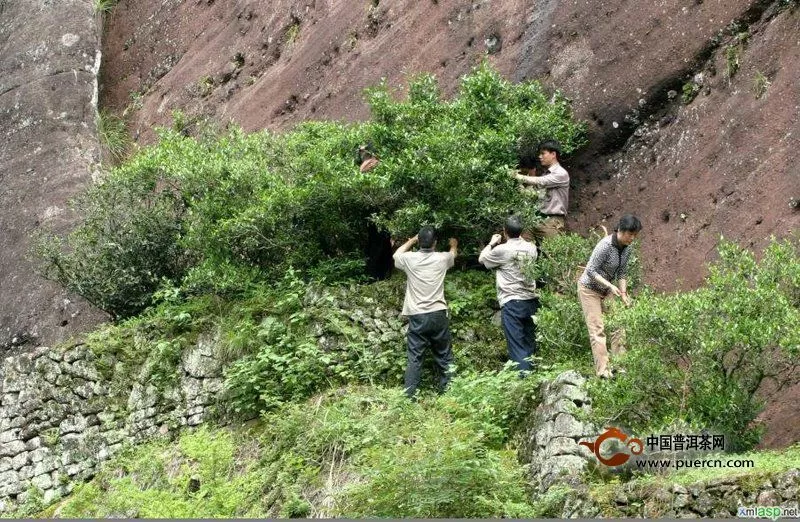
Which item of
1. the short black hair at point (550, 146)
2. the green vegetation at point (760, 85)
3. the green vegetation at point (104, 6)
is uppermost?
the green vegetation at point (104, 6)

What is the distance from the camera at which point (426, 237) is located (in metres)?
11.8

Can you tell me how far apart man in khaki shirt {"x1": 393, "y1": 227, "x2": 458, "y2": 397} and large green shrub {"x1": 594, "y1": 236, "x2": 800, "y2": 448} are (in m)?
2.38

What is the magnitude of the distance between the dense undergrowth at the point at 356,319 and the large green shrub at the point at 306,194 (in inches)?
1.0

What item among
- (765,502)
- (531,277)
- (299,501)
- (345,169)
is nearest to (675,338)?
(765,502)

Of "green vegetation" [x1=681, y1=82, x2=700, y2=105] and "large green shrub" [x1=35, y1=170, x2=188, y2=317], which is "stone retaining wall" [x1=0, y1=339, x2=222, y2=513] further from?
"green vegetation" [x1=681, y1=82, x2=700, y2=105]

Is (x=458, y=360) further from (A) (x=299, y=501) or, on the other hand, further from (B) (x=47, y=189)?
(B) (x=47, y=189)

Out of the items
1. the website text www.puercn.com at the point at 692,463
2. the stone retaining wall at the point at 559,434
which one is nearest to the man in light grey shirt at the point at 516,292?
the stone retaining wall at the point at 559,434

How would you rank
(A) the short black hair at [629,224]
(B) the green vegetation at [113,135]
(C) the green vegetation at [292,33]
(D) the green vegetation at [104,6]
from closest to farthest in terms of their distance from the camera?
(A) the short black hair at [629,224]
(C) the green vegetation at [292,33]
(B) the green vegetation at [113,135]
(D) the green vegetation at [104,6]

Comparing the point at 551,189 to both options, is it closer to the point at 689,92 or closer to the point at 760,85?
the point at 689,92

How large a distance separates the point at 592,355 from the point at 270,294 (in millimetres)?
3521

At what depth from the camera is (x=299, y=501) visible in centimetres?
1016

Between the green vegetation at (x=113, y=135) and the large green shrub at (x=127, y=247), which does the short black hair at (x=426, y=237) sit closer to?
the large green shrub at (x=127, y=247)

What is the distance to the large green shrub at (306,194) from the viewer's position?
12.3 metres

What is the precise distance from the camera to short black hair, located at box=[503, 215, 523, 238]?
11.7 metres
